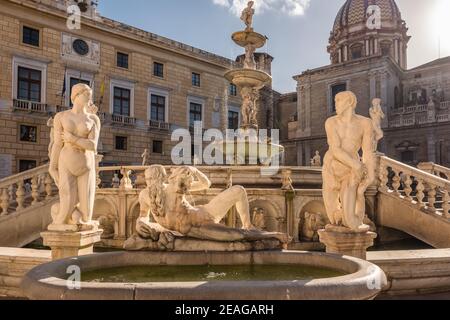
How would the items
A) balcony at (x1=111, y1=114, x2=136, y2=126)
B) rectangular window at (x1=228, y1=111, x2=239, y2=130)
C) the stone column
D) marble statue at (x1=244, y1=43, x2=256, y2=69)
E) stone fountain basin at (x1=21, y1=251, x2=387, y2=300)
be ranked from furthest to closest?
rectangular window at (x1=228, y1=111, x2=239, y2=130) → the stone column → balcony at (x1=111, y1=114, x2=136, y2=126) → marble statue at (x1=244, y1=43, x2=256, y2=69) → stone fountain basin at (x1=21, y1=251, x2=387, y2=300)

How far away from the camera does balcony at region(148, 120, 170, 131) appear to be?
3158 cm

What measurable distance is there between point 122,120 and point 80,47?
239 inches

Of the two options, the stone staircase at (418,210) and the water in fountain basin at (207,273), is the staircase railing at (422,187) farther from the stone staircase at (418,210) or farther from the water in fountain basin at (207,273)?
the water in fountain basin at (207,273)

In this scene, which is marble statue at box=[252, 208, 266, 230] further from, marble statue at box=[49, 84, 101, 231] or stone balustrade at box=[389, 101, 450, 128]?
stone balustrade at box=[389, 101, 450, 128]

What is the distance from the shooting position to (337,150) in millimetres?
5398

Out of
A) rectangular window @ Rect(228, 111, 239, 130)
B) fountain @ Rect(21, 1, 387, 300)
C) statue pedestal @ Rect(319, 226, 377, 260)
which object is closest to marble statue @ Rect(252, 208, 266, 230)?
statue pedestal @ Rect(319, 226, 377, 260)

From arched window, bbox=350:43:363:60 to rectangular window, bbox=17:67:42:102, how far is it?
3356 cm

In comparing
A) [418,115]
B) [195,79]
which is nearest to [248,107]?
[195,79]

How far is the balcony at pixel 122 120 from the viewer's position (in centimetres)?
2923
